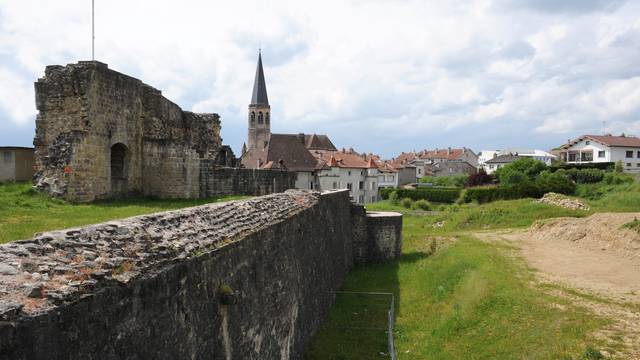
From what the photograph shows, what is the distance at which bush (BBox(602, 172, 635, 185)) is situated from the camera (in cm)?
5160

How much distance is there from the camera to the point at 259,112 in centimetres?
9156

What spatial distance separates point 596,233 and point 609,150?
175ft

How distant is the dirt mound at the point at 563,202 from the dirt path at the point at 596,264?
9961 mm

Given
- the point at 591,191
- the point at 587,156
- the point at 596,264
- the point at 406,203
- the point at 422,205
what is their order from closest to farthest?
the point at 596,264
the point at 591,191
the point at 422,205
the point at 406,203
the point at 587,156

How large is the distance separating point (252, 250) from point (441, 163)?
10168 centimetres

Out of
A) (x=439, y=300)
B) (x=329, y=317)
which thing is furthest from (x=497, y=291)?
(x=329, y=317)

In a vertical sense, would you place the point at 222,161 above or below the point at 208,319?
above

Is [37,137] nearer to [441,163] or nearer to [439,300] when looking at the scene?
[439,300]

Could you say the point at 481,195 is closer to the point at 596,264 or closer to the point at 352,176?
the point at 352,176

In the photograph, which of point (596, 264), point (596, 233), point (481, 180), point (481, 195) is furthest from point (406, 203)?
point (596, 264)

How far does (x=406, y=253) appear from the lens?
26.7 metres

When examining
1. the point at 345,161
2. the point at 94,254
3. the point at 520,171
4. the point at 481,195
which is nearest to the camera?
the point at 94,254

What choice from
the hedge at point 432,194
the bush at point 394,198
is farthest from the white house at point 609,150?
the bush at point 394,198

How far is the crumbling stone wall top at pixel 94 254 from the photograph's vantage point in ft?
11.6
